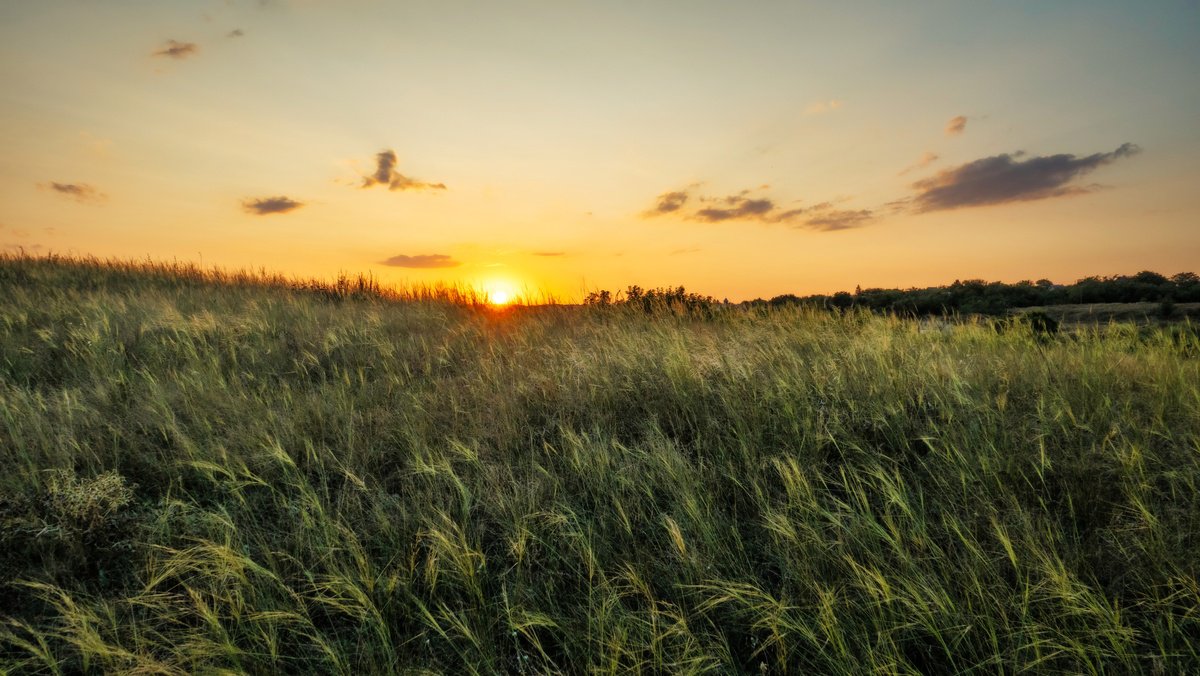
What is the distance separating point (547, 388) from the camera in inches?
179

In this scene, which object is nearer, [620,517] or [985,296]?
[620,517]

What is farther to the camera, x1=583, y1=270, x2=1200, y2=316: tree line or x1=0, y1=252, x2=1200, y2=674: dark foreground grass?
x1=583, y1=270, x2=1200, y2=316: tree line

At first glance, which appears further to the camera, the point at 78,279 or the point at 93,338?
the point at 78,279

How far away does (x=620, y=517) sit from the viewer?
2785 millimetres

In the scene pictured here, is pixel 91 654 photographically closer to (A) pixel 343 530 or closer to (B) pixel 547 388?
(A) pixel 343 530

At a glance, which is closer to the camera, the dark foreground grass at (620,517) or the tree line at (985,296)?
the dark foreground grass at (620,517)

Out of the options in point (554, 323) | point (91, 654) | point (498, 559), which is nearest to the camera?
point (91, 654)

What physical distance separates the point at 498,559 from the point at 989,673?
6.68 feet

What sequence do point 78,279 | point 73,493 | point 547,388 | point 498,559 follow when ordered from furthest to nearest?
point 78,279 < point 547,388 < point 73,493 < point 498,559

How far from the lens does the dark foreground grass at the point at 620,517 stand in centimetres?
205

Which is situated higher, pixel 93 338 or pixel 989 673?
pixel 93 338

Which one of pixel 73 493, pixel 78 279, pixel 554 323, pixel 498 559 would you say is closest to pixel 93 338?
pixel 73 493

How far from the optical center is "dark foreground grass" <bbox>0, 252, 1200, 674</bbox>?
6.72 feet

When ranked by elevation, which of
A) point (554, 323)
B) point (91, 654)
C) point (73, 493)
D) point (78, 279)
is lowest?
point (91, 654)
